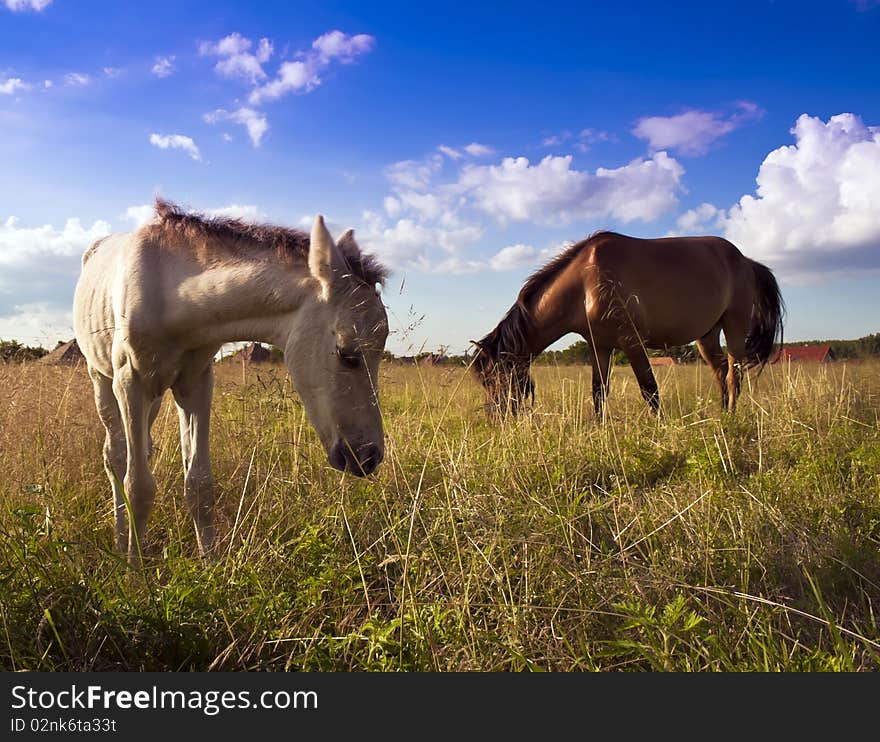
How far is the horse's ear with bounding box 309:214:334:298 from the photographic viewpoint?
278 cm

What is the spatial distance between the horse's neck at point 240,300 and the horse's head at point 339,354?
12 centimetres

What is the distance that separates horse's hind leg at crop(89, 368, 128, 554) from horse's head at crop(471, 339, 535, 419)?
3.59m

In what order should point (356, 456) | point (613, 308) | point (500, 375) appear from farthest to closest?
point (500, 375)
point (613, 308)
point (356, 456)

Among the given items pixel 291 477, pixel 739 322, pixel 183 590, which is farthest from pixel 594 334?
pixel 183 590

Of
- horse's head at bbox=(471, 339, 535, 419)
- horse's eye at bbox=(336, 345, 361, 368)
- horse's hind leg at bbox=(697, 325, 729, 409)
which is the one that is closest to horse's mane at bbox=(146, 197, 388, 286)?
horse's eye at bbox=(336, 345, 361, 368)

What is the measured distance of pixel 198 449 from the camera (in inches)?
131

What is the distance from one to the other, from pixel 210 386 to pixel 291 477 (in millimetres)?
771

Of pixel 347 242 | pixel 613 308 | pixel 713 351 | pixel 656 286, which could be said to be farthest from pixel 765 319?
pixel 347 242

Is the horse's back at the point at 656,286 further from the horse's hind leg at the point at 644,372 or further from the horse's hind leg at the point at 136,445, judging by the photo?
the horse's hind leg at the point at 136,445

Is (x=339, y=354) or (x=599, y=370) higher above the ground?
(x=339, y=354)

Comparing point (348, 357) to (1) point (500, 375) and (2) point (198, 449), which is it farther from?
(1) point (500, 375)

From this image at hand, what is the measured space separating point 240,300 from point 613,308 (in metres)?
4.71

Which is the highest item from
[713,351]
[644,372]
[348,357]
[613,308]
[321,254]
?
[613,308]

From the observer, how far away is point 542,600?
2.10 m
